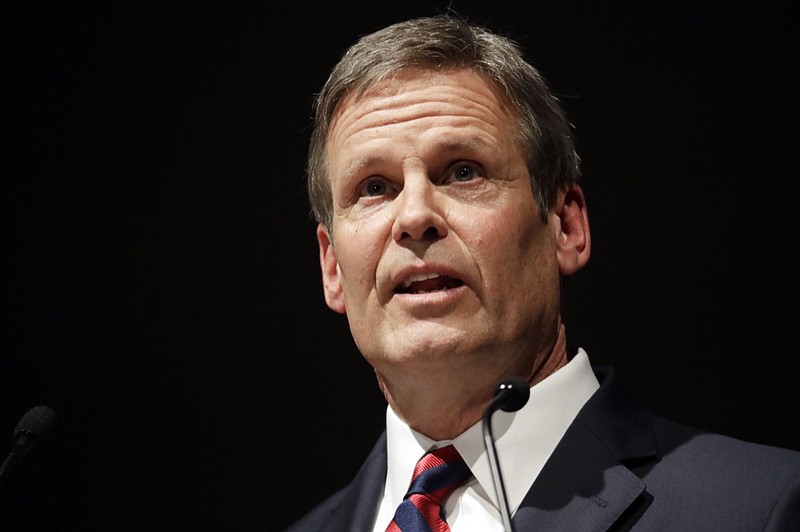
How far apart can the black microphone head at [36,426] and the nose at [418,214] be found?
2.36 feet

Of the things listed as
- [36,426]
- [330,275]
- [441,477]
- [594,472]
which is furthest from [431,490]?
[36,426]

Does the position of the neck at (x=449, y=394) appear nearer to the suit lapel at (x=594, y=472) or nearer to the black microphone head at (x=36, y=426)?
the suit lapel at (x=594, y=472)

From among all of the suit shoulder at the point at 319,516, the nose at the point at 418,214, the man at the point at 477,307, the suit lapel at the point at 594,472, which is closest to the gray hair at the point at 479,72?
the man at the point at 477,307

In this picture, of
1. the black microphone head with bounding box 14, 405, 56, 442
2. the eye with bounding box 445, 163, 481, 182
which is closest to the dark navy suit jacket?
the eye with bounding box 445, 163, 481, 182

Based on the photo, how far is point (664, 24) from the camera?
2.96m

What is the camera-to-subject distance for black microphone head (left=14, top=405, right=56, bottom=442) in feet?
6.84

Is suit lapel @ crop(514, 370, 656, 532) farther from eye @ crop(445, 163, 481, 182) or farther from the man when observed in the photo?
eye @ crop(445, 163, 481, 182)

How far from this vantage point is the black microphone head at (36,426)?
208cm

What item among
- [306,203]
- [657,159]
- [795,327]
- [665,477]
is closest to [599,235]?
[657,159]

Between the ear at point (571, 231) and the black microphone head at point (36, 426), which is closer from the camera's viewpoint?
the black microphone head at point (36, 426)

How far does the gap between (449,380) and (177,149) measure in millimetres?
1246

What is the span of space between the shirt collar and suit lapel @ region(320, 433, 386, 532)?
4.1 inches

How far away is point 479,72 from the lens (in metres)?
2.40

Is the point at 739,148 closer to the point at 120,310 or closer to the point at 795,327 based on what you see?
the point at 795,327
